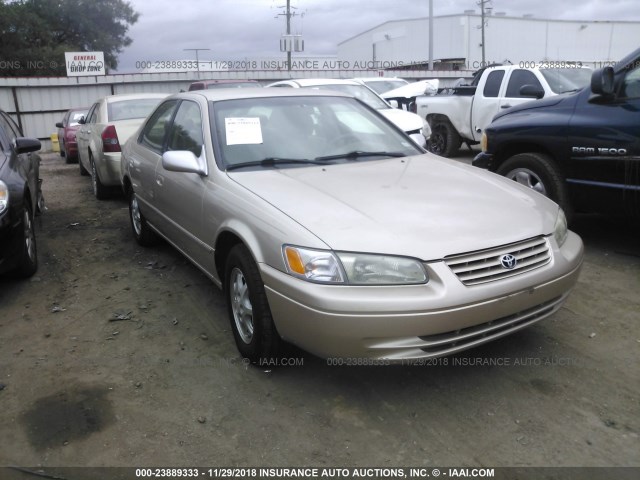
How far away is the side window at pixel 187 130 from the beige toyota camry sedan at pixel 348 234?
0.06 feet

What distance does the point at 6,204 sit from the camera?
4172 mm

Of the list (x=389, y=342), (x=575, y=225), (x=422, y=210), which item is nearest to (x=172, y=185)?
(x=422, y=210)

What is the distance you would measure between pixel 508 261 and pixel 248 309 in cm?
139

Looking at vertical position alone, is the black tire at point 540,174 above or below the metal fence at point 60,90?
below

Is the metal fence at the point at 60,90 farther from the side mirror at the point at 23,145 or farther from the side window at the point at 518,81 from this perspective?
the side mirror at the point at 23,145

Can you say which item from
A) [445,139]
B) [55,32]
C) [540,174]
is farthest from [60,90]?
[55,32]

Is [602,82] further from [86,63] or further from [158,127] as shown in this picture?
[86,63]

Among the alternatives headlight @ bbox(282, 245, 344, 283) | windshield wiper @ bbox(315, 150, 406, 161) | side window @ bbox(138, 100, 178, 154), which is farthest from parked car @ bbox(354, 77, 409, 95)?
headlight @ bbox(282, 245, 344, 283)

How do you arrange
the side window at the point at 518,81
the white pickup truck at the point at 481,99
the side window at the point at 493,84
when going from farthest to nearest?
the side window at the point at 493,84 → the side window at the point at 518,81 → the white pickup truck at the point at 481,99

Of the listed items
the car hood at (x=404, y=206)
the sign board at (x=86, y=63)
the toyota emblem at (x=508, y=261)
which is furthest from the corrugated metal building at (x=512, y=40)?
the toyota emblem at (x=508, y=261)

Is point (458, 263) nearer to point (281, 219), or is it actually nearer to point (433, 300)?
point (433, 300)

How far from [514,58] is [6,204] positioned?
69033mm

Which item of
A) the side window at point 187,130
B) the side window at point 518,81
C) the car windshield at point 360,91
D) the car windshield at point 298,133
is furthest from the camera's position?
the car windshield at point 360,91

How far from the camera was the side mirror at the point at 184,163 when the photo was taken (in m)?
3.50
